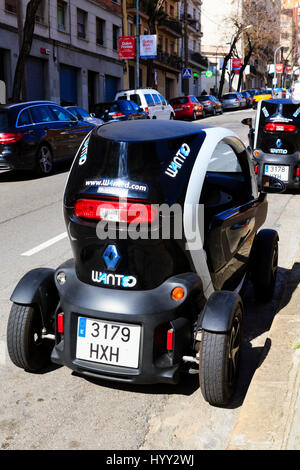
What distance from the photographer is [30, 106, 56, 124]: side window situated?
1297cm

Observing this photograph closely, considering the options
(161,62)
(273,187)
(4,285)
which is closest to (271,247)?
(273,187)

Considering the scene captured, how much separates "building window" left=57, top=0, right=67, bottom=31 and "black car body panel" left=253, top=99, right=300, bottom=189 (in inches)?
883

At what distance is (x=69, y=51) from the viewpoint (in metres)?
30.6

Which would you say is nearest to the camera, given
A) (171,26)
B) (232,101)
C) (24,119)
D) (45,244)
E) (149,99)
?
(45,244)

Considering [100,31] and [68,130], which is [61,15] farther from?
[68,130]

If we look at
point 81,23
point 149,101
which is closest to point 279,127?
point 149,101

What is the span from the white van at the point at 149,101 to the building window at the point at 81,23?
7.99 metres

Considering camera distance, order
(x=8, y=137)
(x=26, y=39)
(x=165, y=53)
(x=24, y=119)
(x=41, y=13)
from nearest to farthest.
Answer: (x=8, y=137), (x=24, y=119), (x=26, y=39), (x=41, y=13), (x=165, y=53)

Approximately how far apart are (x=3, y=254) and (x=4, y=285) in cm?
118

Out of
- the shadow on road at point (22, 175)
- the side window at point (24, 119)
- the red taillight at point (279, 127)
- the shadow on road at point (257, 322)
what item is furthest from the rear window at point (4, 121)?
the shadow on road at point (257, 322)

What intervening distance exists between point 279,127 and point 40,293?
297 inches

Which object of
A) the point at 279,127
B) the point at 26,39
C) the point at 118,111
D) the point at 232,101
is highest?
the point at 26,39

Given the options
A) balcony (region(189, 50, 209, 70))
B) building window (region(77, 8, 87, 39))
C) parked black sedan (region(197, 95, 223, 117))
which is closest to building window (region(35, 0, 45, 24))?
building window (region(77, 8, 87, 39))

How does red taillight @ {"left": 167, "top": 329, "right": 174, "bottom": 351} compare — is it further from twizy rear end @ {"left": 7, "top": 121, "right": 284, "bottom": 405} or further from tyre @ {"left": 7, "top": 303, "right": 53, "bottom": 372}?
tyre @ {"left": 7, "top": 303, "right": 53, "bottom": 372}
